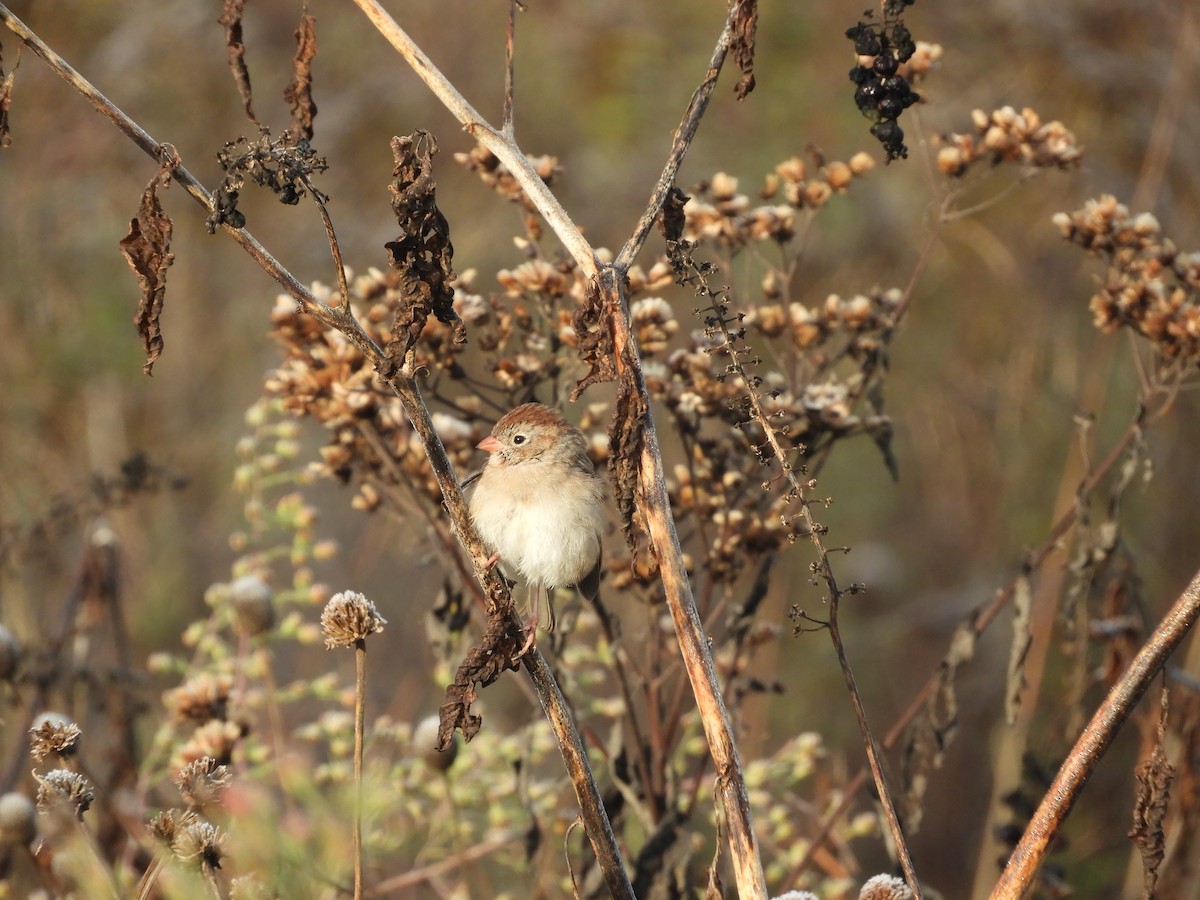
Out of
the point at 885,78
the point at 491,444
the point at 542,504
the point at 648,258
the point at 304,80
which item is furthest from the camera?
the point at 648,258

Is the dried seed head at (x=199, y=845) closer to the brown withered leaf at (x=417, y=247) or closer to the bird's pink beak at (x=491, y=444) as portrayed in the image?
the brown withered leaf at (x=417, y=247)

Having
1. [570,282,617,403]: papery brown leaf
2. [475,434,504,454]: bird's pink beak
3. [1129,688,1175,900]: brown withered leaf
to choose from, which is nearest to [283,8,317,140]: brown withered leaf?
[570,282,617,403]: papery brown leaf

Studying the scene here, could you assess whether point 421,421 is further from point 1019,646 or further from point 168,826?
point 1019,646

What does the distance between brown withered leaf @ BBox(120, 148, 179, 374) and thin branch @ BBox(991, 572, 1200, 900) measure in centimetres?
134

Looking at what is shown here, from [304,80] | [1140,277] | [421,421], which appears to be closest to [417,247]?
[421,421]

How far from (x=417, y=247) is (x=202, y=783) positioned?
850mm

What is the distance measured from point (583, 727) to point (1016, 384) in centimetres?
351

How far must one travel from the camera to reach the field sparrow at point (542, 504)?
2.88 metres

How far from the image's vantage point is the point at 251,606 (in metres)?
2.95

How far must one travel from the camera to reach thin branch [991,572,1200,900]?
180cm

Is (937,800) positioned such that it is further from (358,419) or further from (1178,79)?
(358,419)

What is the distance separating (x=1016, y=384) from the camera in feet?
19.0

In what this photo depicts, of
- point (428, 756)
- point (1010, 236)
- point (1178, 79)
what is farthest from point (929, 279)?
point (428, 756)

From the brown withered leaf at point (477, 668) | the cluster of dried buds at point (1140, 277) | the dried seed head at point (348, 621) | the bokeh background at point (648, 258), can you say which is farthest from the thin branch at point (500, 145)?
the bokeh background at point (648, 258)
